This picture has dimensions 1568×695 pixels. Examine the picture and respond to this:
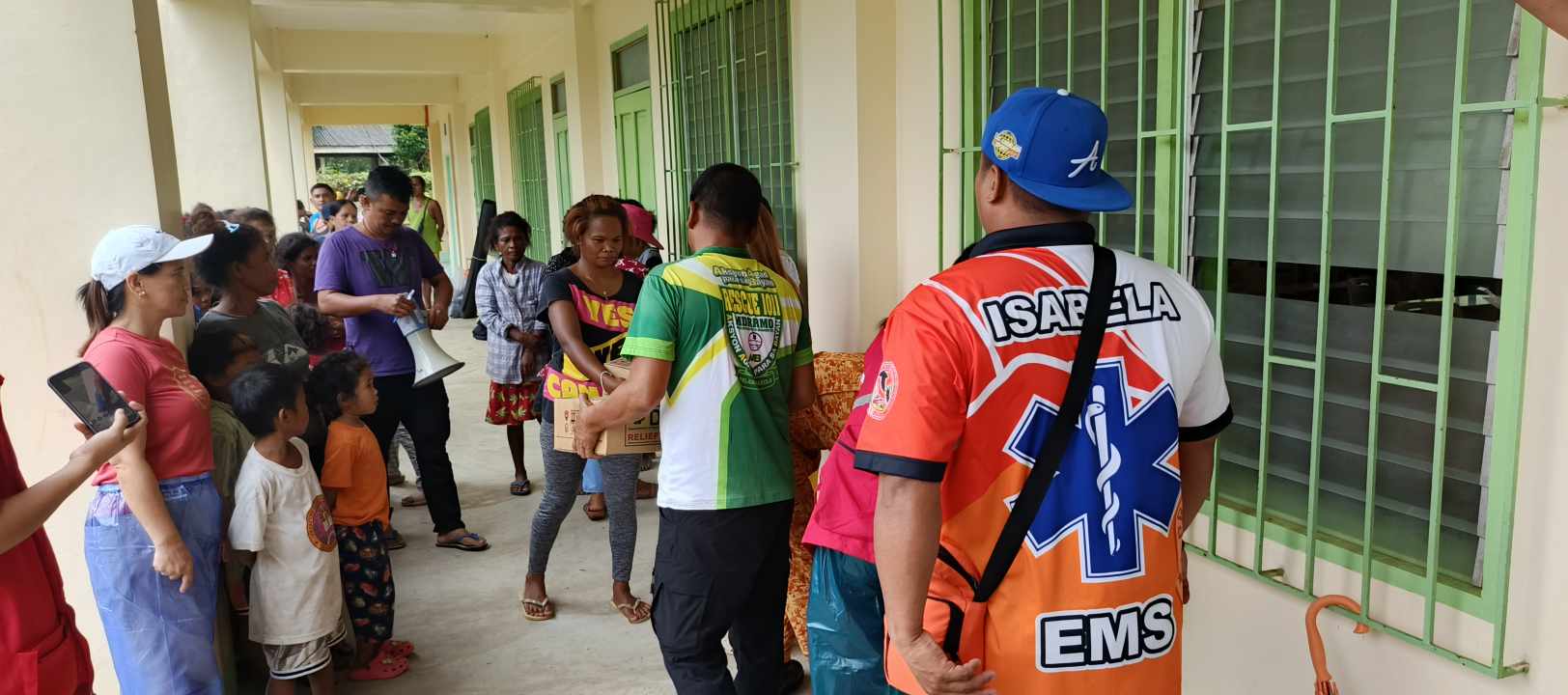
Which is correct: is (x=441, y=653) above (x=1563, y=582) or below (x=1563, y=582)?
below

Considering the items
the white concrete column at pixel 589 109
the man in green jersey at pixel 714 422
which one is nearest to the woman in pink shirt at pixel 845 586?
the man in green jersey at pixel 714 422

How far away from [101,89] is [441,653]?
6.92 ft

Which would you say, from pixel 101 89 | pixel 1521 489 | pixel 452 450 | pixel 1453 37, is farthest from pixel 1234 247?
pixel 452 450

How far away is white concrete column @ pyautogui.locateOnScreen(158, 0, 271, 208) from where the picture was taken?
299 inches

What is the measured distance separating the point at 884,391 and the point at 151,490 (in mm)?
1923

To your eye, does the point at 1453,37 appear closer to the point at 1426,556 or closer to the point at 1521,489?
the point at 1521,489

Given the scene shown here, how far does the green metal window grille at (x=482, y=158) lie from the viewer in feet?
49.5

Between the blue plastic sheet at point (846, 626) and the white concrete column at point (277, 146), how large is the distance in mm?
8059

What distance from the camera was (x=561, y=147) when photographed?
380 inches

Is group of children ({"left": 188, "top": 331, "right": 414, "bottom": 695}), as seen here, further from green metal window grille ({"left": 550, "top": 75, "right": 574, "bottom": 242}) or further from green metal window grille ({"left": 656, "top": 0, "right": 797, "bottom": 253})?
green metal window grille ({"left": 550, "top": 75, "right": 574, "bottom": 242})

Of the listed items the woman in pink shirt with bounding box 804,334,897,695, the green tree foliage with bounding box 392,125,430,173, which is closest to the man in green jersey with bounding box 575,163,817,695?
the woman in pink shirt with bounding box 804,334,897,695

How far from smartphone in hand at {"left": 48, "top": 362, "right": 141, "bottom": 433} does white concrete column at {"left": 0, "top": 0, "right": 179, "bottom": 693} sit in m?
1.09

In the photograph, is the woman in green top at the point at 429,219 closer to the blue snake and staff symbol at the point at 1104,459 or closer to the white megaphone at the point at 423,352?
the white megaphone at the point at 423,352

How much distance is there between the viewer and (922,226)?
13.1 ft
